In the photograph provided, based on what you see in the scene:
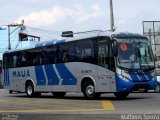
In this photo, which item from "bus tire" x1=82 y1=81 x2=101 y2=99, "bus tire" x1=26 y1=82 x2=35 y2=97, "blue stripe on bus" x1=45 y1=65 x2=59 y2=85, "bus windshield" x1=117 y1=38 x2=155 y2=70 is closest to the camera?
"bus windshield" x1=117 y1=38 x2=155 y2=70

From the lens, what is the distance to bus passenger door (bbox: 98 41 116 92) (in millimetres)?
23094

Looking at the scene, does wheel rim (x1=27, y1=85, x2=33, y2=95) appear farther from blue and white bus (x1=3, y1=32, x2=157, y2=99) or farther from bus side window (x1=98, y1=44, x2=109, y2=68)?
bus side window (x1=98, y1=44, x2=109, y2=68)

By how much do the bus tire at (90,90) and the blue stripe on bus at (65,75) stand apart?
1011 mm

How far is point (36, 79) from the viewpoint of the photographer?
2970 centimetres

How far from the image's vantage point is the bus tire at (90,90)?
24.3 metres

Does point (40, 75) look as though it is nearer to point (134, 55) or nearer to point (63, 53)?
point (63, 53)

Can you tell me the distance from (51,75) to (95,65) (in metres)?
→ 4.56

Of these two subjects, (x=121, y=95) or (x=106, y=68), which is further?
(x=121, y=95)

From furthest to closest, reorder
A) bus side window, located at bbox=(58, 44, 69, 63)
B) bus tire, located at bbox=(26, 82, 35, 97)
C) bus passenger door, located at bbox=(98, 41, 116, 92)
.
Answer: bus tire, located at bbox=(26, 82, 35, 97) → bus side window, located at bbox=(58, 44, 69, 63) → bus passenger door, located at bbox=(98, 41, 116, 92)

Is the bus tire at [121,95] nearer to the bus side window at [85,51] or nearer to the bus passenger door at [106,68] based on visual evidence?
the bus passenger door at [106,68]

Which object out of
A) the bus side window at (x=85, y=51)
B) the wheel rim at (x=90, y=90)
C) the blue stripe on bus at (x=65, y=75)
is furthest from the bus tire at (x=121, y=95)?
the blue stripe on bus at (x=65, y=75)

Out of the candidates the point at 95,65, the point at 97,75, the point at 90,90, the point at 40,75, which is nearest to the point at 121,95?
the point at 90,90

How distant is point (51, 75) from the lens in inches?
1095


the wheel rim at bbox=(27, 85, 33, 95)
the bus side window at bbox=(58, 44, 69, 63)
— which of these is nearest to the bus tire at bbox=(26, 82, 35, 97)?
the wheel rim at bbox=(27, 85, 33, 95)
